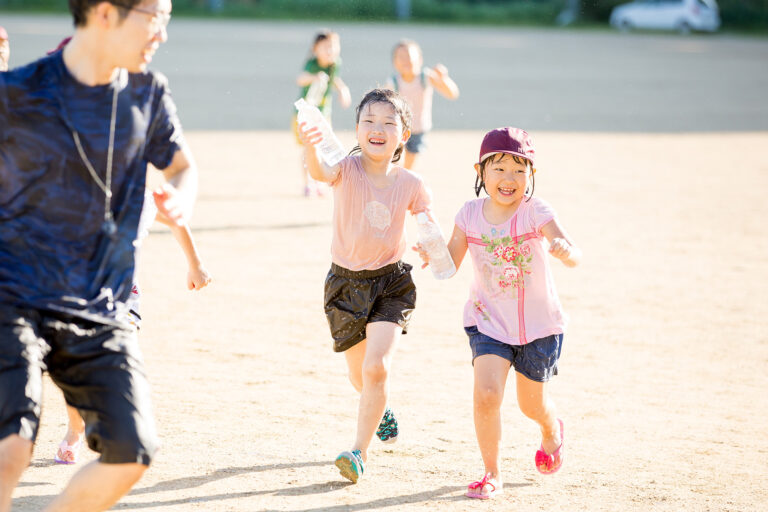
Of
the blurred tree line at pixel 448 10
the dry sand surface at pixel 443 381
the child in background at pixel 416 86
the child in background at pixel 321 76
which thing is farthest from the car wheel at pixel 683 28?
the child in background at pixel 416 86

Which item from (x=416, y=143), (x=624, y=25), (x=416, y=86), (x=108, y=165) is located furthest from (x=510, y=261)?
(x=624, y=25)

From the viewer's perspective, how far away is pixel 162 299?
7.85 metres

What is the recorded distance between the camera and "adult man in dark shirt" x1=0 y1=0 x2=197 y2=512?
3.10 meters

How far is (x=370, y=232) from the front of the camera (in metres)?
4.83

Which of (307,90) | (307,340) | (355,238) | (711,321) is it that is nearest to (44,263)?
(355,238)

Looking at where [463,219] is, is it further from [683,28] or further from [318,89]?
[683,28]

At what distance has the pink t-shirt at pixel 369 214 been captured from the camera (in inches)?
190

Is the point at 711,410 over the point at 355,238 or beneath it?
beneath

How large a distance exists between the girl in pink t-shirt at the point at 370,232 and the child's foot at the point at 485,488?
1.70 feet

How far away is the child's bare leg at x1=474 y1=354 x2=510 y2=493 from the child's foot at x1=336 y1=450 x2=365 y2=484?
Result: 0.52 metres

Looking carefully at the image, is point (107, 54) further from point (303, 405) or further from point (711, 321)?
point (711, 321)

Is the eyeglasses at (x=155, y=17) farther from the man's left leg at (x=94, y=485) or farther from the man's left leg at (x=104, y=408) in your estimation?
the man's left leg at (x=94, y=485)

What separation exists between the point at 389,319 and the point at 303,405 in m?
1.09

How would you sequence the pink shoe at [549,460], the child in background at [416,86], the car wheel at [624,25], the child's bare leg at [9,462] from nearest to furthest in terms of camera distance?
1. the child's bare leg at [9,462]
2. the pink shoe at [549,460]
3. the child in background at [416,86]
4. the car wheel at [624,25]
